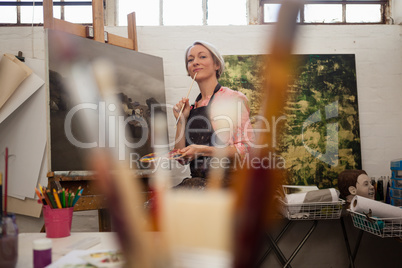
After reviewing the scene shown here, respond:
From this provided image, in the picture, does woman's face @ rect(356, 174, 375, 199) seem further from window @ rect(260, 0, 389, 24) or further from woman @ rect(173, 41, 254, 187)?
window @ rect(260, 0, 389, 24)

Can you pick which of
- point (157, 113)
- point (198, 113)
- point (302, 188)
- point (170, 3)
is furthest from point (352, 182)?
point (170, 3)

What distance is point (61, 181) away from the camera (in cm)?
199

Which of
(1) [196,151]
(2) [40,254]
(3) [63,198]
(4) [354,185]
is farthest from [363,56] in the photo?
(2) [40,254]

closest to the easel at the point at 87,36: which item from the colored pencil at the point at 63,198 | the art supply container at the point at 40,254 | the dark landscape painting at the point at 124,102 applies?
the dark landscape painting at the point at 124,102

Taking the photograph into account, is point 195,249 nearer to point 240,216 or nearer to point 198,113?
point 240,216

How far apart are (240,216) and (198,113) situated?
227 centimetres

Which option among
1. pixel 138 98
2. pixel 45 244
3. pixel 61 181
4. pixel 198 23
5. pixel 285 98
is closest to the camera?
pixel 285 98

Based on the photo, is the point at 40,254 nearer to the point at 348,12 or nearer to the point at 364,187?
the point at 364,187

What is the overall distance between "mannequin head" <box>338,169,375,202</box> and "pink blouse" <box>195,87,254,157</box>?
0.75 m

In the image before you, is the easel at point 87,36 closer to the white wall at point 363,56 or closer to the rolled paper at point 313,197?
the white wall at point 363,56

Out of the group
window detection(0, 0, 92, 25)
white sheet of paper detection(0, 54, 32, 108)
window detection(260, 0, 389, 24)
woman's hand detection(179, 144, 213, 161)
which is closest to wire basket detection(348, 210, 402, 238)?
woman's hand detection(179, 144, 213, 161)

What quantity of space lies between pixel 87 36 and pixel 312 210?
1678 mm

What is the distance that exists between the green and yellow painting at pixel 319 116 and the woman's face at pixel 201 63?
0.98 feet

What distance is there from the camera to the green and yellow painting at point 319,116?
8.96 ft
